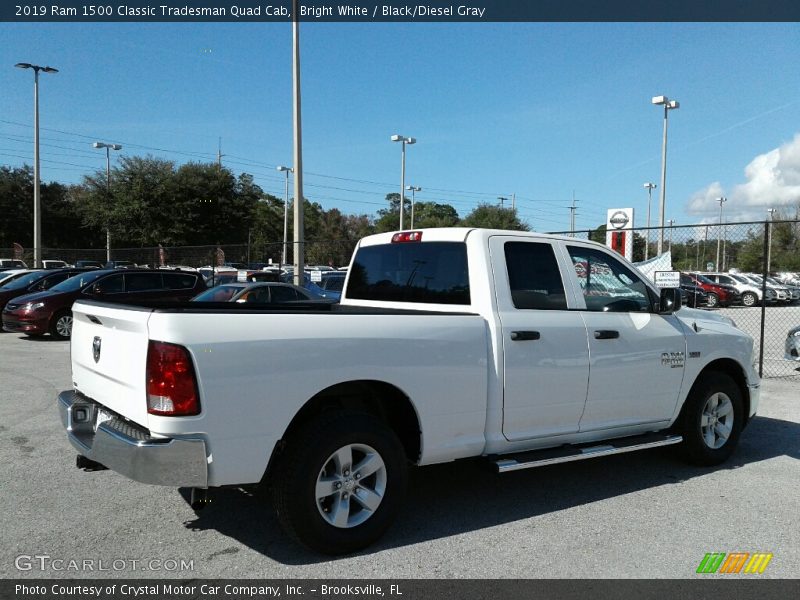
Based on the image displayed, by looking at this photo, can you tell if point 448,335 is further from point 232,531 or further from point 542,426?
point 232,531

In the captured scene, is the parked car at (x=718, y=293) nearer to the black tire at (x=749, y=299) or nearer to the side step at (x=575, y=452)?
the black tire at (x=749, y=299)

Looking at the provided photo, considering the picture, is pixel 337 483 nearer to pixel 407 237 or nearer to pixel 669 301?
pixel 407 237

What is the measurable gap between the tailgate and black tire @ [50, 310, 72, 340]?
11182mm

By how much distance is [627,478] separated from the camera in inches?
215

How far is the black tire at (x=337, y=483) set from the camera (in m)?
3.66

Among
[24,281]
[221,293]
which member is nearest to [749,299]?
[221,293]

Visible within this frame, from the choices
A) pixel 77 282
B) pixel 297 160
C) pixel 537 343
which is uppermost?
pixel 297 160

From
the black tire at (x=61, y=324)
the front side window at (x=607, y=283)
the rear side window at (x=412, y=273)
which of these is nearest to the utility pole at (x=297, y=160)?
the black tire at (x=61, y=324)

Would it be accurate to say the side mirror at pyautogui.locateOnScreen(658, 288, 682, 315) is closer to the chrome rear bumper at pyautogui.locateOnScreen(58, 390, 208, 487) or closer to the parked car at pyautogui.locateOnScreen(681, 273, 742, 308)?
the chrome rear bumper at pyautogui.locateOnScreen(58, 390, 208, 487)

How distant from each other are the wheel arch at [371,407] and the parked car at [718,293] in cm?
3076

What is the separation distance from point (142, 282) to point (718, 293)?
27292mm

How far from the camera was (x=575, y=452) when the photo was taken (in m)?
4.72

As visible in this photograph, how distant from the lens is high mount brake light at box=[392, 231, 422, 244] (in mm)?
5168

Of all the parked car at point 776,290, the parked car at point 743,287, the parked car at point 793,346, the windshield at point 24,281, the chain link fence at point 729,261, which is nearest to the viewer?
the parked car at point 793,346
